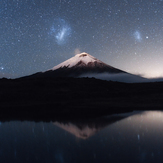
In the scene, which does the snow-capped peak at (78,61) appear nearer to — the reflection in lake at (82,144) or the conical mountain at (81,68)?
the conical mountain at (81,68)

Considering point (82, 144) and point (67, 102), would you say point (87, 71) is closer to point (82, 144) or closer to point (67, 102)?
point (67, 102)

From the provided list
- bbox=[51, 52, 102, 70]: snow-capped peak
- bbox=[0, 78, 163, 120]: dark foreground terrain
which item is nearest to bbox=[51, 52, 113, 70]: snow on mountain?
bbox=[51, 52, 102, 70]: snow-capped peak

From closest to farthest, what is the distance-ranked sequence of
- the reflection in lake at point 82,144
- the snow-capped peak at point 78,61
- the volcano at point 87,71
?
1. the reflection in lake at point 82,144
2. the volcano at point 87,71
3. the snow-capped peak at point 78,61

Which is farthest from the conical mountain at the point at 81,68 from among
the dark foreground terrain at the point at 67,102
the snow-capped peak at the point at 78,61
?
the dark foreground terrain at the point at 67,102

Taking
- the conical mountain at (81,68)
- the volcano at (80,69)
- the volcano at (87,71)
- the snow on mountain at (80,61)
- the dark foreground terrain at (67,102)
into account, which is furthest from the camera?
the snow on mountain at (80,61)

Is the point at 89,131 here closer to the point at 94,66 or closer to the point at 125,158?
the point at 125,158

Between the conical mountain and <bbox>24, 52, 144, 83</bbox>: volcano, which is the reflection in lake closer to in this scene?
<bbox>24, 52, 144, 83</bbox>: volcano

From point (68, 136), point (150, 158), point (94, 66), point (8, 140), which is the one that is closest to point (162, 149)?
point (150, 158)

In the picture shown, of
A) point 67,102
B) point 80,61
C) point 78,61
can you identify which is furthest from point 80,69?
point 67,102
